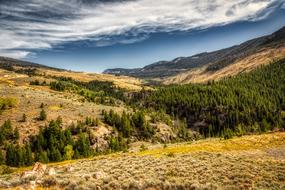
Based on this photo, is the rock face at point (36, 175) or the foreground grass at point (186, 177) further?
the rock face at point (36, 175)

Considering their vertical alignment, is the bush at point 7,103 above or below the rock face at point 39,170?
below

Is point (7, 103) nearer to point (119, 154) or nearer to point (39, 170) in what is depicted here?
point (119, 154)

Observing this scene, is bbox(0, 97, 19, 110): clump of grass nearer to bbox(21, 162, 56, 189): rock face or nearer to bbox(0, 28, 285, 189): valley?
bbox(0, 28, 285, 189): valley

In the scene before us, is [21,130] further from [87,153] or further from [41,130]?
[87,153]

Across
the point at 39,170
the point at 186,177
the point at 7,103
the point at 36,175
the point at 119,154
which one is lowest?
the point at 119,154

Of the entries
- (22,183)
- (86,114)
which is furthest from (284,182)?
(86,114)

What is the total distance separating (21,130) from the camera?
148m

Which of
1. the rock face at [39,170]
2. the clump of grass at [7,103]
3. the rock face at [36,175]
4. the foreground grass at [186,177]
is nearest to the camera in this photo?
the foreground grass at [186,177]

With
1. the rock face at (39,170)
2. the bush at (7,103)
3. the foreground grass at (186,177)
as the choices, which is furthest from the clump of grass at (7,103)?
the foreground grass at (186,177)

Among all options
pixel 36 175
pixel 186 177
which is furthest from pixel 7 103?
pixel 186 177

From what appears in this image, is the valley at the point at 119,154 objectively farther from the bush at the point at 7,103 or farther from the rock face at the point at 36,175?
the bush at the point at 7,103

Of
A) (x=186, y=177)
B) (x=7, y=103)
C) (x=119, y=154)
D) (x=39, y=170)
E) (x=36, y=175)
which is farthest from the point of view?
(x=7, y=103)

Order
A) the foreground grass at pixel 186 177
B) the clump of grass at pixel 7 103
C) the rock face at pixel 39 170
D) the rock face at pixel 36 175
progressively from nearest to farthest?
the foreground grass at pixel 186 177
the rock face at pixel 36 175
the rock face at pixel 39 170
the clump of grass at pixel 7 103

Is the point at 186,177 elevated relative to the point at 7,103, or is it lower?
elevated
